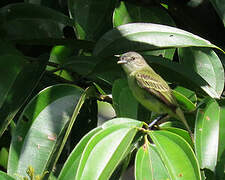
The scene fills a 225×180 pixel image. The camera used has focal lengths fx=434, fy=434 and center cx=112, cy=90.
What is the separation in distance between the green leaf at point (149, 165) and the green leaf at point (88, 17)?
73 cm

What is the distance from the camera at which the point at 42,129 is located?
1.56 m

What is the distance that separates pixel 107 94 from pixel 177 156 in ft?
1.84

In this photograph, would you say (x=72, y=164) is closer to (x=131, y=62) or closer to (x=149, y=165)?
(x=149, y=165)

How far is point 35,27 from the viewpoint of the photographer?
6.47ft

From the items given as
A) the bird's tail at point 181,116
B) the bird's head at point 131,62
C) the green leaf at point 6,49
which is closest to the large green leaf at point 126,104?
the bird's tail at point 181,116

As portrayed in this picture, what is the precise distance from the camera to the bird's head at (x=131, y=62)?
220 centimetres

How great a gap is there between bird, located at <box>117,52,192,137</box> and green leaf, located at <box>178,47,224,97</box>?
15cm

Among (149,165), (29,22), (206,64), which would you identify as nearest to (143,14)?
(206,64)

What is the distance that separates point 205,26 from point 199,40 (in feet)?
1.81

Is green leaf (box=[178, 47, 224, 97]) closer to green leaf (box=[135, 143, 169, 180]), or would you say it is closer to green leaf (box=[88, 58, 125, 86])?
green leaf (box=[88, 58, 125, 86])

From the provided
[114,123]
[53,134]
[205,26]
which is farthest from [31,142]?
[205,26]

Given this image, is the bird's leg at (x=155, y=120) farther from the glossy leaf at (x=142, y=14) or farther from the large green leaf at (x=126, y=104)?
the glossy leaf at (x=142, y=14)

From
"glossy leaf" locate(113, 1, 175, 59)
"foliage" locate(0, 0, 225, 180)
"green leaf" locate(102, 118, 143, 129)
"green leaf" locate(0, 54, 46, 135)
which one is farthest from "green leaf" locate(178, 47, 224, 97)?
"green leaf" locate(0, 54, 46, 135)

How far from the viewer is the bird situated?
1.85 m
